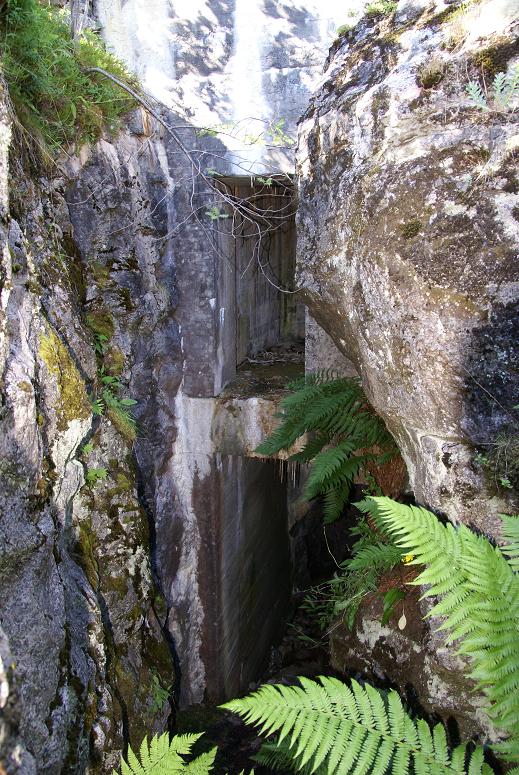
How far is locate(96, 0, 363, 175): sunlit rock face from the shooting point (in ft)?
15.6

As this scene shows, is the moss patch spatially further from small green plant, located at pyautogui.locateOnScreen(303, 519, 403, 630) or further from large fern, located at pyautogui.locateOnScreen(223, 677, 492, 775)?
large fern, located at pyautogui.locateOnScreen(223, 677, 492, 775)

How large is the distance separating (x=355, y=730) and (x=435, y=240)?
242 cm

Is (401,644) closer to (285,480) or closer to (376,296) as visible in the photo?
(376,296)

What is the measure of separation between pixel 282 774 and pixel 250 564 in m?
2.52

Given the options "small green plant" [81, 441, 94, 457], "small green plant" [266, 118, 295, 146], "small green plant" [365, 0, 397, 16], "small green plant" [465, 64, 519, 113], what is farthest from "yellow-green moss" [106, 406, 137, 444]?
"small green plant" [365, 0, 397, 16]

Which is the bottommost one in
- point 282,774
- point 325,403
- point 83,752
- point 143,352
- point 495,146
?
point 282,774

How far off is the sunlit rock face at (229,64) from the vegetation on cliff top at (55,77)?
0.32 m

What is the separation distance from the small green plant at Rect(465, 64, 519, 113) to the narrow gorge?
1 centimetres

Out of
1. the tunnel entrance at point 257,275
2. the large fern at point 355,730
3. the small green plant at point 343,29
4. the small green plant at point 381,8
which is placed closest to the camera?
the large fern at point 355,730

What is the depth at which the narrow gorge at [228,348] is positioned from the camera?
2.90 m

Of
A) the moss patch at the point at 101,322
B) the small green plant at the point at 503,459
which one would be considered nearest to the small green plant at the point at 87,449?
the moss patch at the point at 101,322

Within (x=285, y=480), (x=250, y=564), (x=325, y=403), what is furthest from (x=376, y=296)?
(x=285, y=480)

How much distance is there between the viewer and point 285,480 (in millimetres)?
8758

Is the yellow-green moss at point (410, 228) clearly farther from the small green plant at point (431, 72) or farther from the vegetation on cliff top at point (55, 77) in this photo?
the vegetation on cliff top at point (55, 77)
